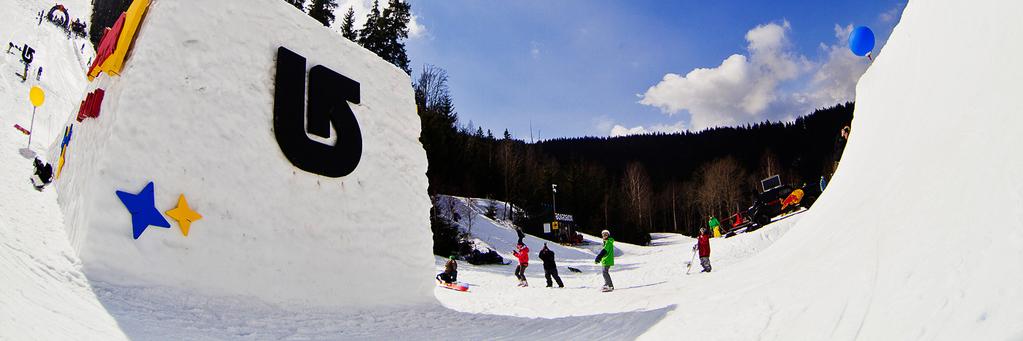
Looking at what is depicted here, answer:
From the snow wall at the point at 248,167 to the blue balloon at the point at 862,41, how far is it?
9983mm

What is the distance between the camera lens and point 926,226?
10.7 ft

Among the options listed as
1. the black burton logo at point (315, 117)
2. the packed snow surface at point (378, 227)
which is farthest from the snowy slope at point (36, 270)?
the black burton logo at point (315, 117)

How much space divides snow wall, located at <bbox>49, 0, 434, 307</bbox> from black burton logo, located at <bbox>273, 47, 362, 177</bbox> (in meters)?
0.02

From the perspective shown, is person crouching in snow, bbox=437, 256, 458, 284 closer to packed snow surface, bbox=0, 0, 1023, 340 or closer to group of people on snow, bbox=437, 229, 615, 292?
group of people on snow, bbox=437, 229, 615, 292

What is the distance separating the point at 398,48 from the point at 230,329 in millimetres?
39873

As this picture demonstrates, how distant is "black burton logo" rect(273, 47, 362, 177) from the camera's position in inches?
256

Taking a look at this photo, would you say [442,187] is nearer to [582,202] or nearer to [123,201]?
[582,202]

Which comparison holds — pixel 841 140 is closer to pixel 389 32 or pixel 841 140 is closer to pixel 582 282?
pixel 582 282

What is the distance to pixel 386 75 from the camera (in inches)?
346

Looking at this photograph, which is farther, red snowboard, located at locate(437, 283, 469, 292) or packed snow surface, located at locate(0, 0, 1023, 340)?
red snowboard, located at locate(437, 283, 469, 292)

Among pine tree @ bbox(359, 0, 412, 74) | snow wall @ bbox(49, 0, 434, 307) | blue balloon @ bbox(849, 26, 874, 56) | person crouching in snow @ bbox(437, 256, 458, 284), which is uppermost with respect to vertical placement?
pine tree @ bbox(359, 0, 412, 74)

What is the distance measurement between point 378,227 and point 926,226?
6.86 meters

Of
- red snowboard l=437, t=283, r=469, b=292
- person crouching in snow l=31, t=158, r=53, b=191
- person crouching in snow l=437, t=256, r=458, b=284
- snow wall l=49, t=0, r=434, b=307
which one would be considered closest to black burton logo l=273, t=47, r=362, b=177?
snow wall l=49, t=0, r=434, b=307

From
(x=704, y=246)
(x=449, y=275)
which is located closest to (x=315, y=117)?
(x=449, y=275)
